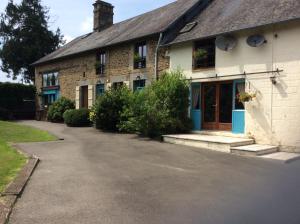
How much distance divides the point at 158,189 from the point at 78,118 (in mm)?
14272

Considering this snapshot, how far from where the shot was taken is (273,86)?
12133 mm

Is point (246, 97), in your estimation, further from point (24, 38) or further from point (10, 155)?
point (24, 38)

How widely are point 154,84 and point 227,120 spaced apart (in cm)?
350

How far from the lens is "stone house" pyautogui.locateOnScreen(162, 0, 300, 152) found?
11719mm

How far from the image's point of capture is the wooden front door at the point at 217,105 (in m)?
14.2

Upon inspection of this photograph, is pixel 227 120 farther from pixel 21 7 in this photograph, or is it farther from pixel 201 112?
pixel 21 7

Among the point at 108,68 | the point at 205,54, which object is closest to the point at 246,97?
the point at 205,54

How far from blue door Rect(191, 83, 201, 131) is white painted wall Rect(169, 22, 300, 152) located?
1833mm

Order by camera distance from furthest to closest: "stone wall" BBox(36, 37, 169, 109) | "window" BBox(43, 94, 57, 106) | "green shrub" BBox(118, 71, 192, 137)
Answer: "window" BBox(43, 94, 57, 106) → "stone wall" BBox(36, 37, 169, 109) → "green shrub" BBox(118, 71, 192, 137)

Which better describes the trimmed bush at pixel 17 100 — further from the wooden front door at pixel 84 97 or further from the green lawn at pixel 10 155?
the green lawn at pixel 10 155

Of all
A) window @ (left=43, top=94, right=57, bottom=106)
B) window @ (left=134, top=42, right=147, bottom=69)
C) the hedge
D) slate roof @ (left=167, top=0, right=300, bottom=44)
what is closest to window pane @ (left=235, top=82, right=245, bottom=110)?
slate roof @ (left=167, top=0, right=300, bottom=44)

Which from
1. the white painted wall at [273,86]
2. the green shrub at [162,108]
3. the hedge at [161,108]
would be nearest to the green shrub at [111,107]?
the hedge at [161,108]

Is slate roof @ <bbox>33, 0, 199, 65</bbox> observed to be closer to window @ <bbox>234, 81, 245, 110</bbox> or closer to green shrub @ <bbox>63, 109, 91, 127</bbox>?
green shrub @ <bbox>63, 109, 91, 127</bbox>

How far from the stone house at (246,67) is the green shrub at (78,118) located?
676 cm
